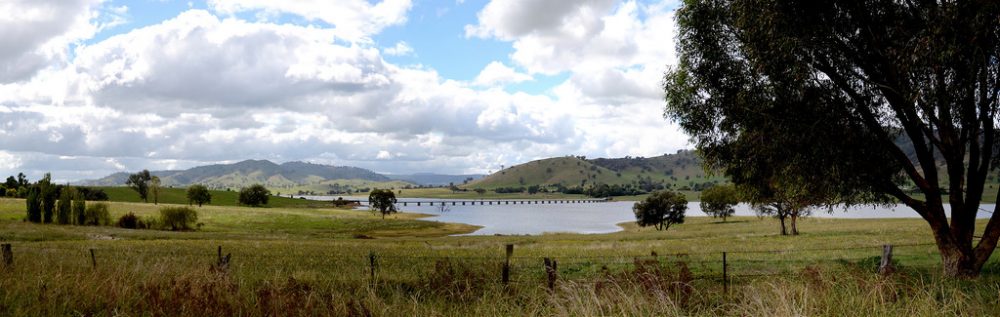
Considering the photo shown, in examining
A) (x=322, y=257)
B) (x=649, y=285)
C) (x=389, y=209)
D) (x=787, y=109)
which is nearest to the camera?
(x=649, y=285)

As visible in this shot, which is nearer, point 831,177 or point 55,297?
point 55,297

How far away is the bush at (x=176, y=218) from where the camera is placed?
80.1 m

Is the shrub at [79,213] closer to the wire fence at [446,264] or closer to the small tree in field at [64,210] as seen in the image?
the small tree in field at [64,210]

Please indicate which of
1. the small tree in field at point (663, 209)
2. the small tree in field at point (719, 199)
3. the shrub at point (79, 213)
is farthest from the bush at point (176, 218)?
the small tree in field at point (719, 199)

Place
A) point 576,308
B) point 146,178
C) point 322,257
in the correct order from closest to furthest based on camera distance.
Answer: point 576,308 < point 322,257 < point 146,178

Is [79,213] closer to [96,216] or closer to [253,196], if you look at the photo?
[96,216]

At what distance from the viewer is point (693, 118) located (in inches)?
846

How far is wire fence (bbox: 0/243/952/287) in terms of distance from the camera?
1451 centimetres

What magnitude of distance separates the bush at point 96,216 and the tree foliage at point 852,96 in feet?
259

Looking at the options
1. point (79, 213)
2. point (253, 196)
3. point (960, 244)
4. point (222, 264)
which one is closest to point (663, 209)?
point (960, 244)

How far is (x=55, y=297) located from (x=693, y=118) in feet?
60.8

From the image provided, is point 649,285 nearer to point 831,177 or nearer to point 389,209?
point 831,177

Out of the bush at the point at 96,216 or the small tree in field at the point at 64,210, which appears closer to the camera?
the small tree in field at the point at 64,210

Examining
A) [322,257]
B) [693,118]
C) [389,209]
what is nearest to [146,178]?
[389,209]
